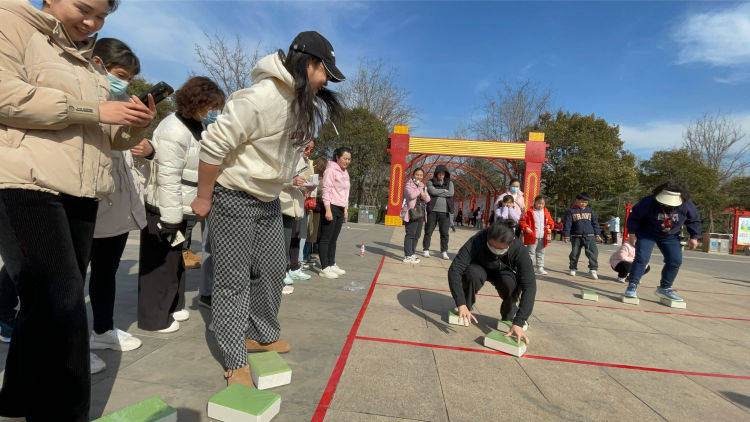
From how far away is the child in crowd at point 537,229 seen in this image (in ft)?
20.0

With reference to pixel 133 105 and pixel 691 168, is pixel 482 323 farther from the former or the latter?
pixel 691 168

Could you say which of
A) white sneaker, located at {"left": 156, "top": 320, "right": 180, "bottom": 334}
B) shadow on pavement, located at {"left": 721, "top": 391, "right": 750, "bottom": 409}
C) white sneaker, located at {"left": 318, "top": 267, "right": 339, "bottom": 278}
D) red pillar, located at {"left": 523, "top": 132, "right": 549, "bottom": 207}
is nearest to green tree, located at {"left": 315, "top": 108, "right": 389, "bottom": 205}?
red pillar, located at {"left": 523, "top": 132, "right": 549, "bottom": 207}

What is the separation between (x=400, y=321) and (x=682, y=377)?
206cm

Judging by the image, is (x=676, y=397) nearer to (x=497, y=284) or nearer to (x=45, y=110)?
(x=497, y=284)

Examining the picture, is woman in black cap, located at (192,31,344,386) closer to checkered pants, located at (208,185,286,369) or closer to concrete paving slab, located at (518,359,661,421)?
checkered pants, located at (208,185,286,369)

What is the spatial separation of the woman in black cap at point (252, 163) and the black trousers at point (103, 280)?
0.75 metres

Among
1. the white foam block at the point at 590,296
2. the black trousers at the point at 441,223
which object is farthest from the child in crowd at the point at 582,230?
the black trousers at the point at 441,223

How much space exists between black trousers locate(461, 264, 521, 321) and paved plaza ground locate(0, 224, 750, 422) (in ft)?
0.83

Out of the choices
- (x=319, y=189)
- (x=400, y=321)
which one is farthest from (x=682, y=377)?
(x=319, y=189)

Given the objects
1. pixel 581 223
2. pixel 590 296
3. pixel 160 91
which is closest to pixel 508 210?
pixel 581 223

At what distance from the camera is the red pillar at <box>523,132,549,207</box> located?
56.5 feet

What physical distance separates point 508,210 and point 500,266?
3.22 meters

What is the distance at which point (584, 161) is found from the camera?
852 inches

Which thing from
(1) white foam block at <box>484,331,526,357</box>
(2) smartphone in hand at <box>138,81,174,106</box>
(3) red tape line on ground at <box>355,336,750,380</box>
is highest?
(2) smartphone in hand at <box>138,81,174,106</box>
